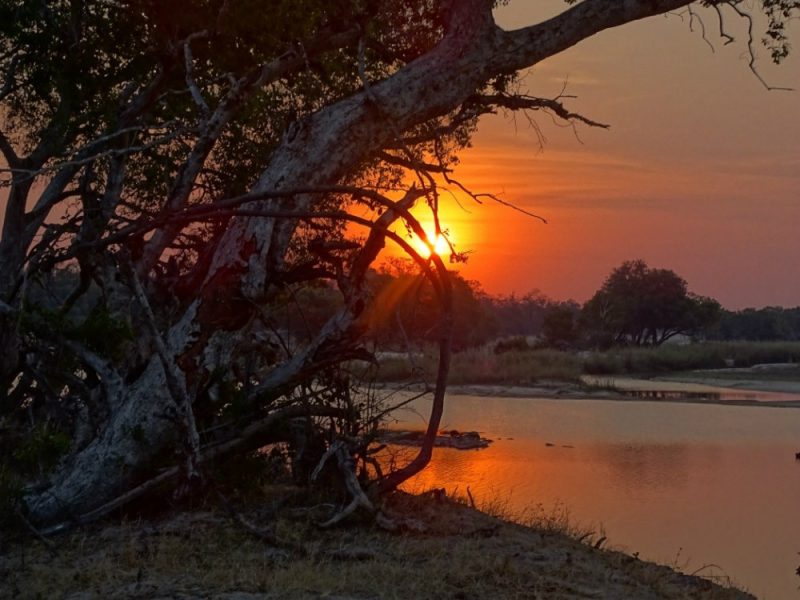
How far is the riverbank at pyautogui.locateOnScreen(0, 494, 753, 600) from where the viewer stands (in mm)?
6586

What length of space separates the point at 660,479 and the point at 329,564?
41.7ft

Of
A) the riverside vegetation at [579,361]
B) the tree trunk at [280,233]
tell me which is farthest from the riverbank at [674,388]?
the tree trunk at [280,233]

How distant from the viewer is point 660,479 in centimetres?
1873

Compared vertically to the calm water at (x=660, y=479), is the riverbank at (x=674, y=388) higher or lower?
higher

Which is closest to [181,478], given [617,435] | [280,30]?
[280,30]

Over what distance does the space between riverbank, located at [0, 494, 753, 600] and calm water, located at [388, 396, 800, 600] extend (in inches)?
121

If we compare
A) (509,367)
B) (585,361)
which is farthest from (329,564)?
(585,361)

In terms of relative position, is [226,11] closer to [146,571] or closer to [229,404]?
[229,404]

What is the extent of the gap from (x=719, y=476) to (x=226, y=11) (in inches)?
512

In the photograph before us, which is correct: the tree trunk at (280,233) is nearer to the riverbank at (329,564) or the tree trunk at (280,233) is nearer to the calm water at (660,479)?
the riverbank at (329,564)

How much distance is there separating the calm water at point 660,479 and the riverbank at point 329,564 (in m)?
3.07

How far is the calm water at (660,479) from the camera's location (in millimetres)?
13305

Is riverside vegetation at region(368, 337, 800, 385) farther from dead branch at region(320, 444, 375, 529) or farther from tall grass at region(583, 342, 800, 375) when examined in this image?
dead branch at region(320, 444, 375, 529)

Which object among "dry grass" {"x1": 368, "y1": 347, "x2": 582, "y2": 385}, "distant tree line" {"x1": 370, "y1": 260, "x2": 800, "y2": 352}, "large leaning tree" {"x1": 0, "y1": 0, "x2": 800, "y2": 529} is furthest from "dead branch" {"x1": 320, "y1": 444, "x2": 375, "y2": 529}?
"distant tree line" {"x1": 370, "y1": 260, "x2": 800, "y2": 352}
